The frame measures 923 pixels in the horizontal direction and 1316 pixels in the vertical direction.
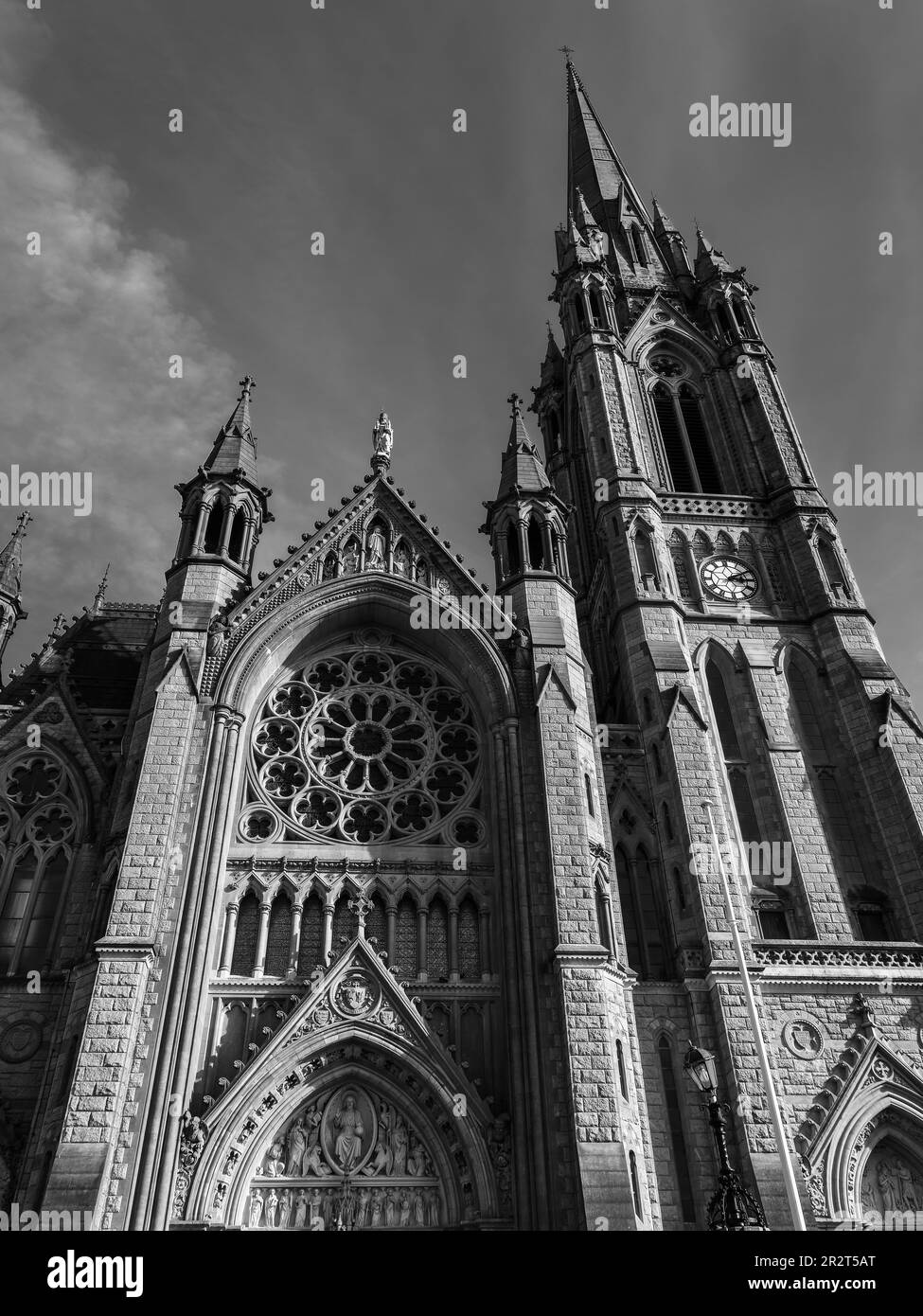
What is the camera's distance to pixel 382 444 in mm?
26891

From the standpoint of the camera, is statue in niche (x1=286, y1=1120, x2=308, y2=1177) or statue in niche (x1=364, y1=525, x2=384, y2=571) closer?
statue in niche (x1=286, y1=1120, x2=308, y2=1177)

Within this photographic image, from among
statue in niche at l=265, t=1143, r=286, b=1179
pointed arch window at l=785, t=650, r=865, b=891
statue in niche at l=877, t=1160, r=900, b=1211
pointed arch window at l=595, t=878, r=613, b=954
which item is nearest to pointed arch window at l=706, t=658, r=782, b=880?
pointed arch window at l=785, t=650, r=865, b=891

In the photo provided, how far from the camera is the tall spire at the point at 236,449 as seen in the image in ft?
83.8

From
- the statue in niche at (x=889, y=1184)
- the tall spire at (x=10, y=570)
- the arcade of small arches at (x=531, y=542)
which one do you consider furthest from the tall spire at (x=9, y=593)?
the statue in niche at (x=889, y=1184)

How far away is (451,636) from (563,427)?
1870cm

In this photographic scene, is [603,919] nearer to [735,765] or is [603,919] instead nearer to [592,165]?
[735,765]

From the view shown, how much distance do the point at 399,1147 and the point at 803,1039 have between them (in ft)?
26.4

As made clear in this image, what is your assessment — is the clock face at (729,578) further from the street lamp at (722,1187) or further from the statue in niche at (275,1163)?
the statue in niche at (275,1163)

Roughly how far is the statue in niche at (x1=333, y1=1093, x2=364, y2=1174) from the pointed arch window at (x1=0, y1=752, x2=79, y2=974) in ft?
22.6

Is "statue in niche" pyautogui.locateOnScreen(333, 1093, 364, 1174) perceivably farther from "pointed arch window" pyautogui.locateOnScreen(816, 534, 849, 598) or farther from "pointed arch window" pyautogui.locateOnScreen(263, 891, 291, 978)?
"pointed arch window" pyautogui.locateOnScreen(816, 534, 849, 598)

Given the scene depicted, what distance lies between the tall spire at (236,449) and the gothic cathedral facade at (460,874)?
122 mm

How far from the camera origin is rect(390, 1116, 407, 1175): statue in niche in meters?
15.9

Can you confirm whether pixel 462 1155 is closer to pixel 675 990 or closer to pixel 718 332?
pixel 675 990
